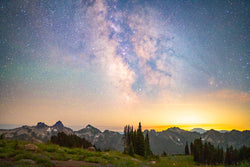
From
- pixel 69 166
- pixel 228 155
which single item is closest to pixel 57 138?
pixel 69 166

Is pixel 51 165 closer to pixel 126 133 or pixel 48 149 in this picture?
pixel 48 149

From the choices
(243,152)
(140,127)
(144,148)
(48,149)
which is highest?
(48,149)

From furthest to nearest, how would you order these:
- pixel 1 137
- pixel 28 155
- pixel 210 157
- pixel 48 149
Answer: pixel 210 157 → pixel 1 137 → pixel 48 149 → pixel 28 155

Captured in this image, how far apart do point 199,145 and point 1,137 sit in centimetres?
11914

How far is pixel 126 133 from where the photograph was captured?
75562mm

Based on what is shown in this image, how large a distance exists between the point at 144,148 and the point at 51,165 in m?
60.1

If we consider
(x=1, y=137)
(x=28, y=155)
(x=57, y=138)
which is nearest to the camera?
(x=28, y=155)

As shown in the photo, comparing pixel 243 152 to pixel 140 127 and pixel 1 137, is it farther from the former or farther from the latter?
pixel 1 137

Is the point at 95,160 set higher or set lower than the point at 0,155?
lower

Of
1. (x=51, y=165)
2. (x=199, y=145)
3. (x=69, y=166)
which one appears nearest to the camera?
(x=51, y=165)

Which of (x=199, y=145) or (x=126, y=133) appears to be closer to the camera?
Answer: (x=126, y=133)

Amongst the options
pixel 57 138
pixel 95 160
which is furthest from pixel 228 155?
pixel 95 160

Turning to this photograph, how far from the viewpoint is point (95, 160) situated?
1143 centimetres

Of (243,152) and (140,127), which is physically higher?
(140,127)
